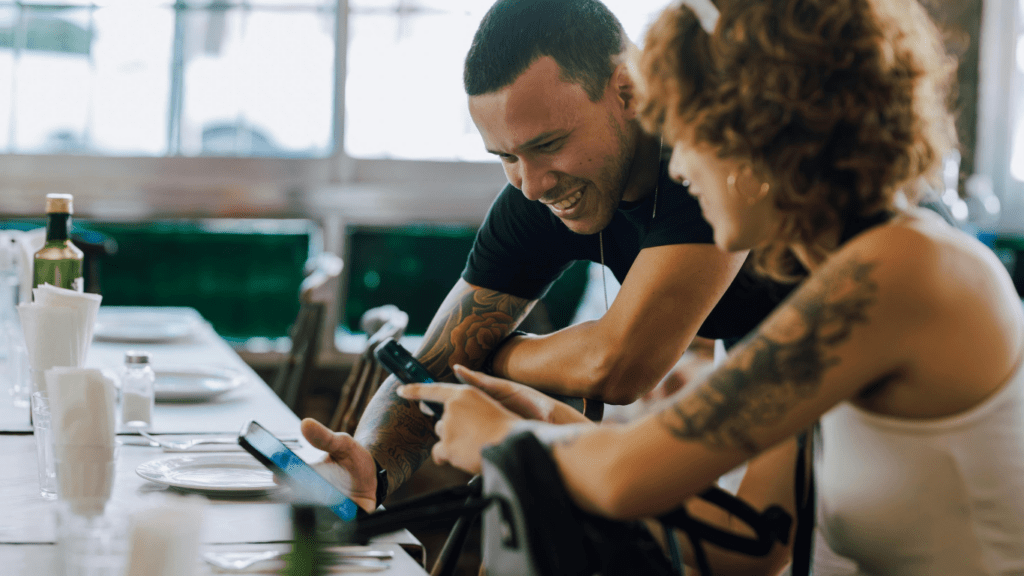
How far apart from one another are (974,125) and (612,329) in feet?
10.6

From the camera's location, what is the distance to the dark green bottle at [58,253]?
1457mm

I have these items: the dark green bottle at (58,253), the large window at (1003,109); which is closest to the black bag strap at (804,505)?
the dark green bottle at (58,253)

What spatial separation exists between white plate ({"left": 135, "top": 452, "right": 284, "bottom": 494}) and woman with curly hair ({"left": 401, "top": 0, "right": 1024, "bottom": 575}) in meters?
0.29

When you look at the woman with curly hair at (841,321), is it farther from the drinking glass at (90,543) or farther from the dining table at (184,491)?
the drinking glass at (90,543)

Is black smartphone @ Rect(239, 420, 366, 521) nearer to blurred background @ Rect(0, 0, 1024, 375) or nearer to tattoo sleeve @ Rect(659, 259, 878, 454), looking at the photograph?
tattoo sleeve @ Rect(659, 259, 878, 454)

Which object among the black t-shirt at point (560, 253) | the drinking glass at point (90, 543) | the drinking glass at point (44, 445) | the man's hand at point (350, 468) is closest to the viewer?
the drinking glass at point (90, 543)

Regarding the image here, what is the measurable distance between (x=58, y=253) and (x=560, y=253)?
2.71 feet

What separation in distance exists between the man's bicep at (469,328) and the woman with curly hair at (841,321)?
0.64 metres

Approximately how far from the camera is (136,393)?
4.73 ft

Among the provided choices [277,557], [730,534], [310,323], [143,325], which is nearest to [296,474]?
[277,557]

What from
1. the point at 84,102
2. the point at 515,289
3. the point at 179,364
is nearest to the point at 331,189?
the point at 84,102

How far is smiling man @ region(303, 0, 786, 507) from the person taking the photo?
1386 millimetres

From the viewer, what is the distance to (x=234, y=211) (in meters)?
3.63

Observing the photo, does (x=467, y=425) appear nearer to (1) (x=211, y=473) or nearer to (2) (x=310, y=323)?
(1) (x=211, y=473)
